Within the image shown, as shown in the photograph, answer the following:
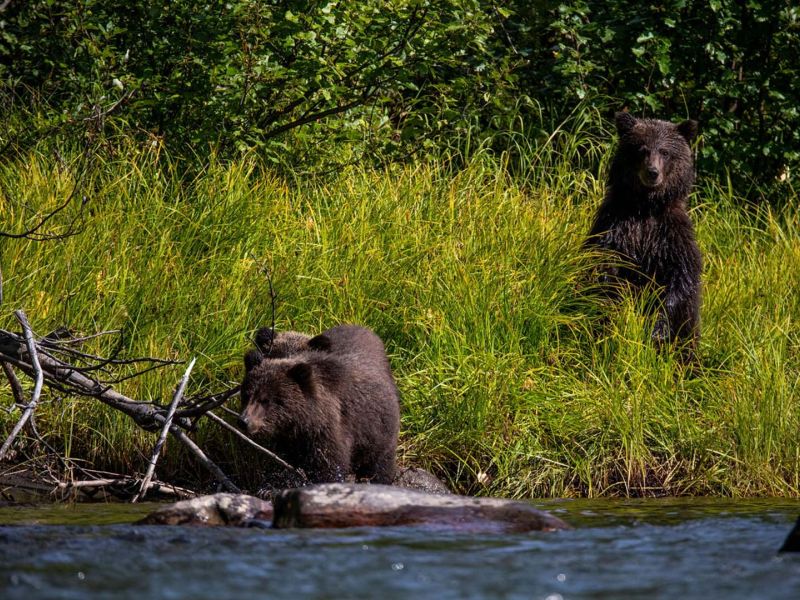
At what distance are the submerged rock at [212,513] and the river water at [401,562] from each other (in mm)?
180

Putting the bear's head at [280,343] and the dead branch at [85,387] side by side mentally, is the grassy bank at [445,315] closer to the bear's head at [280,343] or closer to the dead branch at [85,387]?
the bear's head at [280,343]

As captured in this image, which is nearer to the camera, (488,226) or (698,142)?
(488,226)

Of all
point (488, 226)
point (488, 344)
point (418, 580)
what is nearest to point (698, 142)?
point (488, 226)

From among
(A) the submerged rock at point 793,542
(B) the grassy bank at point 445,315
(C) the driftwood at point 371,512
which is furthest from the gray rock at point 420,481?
(A) the submerged rock at point 793,542

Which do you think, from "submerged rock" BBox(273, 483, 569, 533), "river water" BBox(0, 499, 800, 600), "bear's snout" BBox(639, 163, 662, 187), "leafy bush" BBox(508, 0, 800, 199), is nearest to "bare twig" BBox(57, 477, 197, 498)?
"river water" BBox(0, 499, 800, 600)

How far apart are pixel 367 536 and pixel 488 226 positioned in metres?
4.15

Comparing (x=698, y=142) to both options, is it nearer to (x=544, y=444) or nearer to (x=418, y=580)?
(x=544, y=444)

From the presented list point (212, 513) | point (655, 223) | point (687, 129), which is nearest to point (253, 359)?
point (212, 513)

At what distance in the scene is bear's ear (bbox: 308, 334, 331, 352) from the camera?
7.21 m

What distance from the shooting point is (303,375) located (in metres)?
6.81

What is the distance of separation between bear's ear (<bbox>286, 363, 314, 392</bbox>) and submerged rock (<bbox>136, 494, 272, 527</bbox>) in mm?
1115

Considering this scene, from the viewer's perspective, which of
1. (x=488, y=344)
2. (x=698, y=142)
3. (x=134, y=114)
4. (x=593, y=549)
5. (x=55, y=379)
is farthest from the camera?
(x=698, y=142)

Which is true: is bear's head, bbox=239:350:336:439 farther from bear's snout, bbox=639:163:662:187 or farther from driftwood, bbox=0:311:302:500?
bear's snout, bbox=639:163:662:187

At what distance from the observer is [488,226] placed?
8945 millimetres
